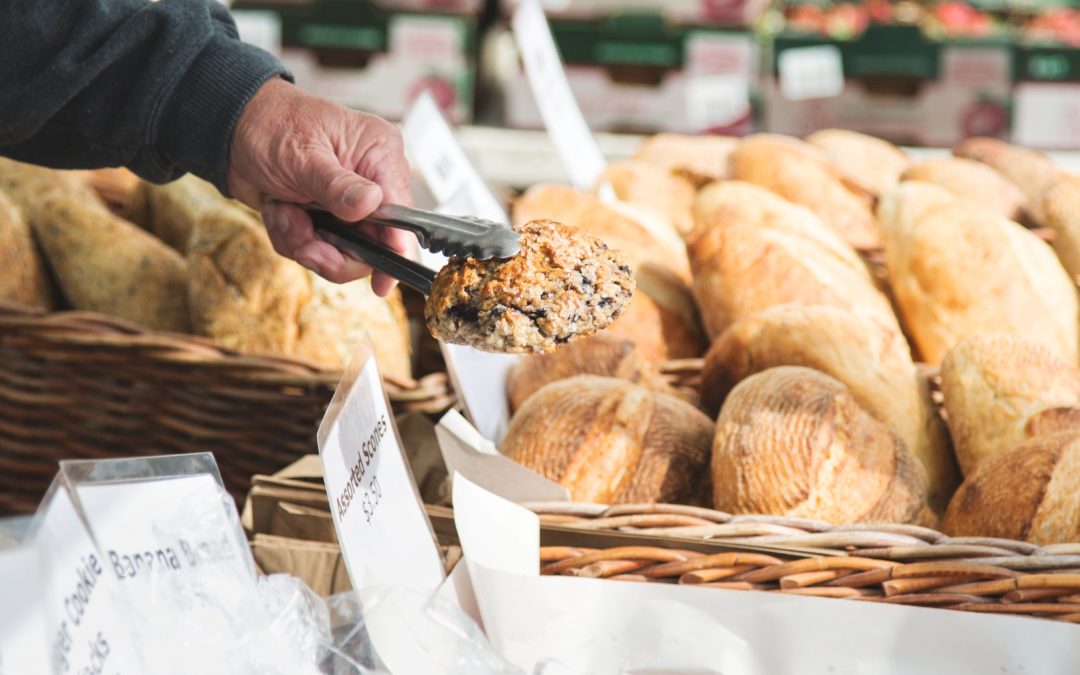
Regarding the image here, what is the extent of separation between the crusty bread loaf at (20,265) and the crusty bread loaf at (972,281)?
1.34 metres

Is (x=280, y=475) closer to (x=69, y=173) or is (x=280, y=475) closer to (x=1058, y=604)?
(x=1058, y=604)

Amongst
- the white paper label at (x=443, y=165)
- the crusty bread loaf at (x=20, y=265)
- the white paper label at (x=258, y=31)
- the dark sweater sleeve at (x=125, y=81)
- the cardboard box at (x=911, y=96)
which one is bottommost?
the cardboard box at (x=911, y=96)

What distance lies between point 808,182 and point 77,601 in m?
1.79

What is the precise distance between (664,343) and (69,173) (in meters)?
1.05

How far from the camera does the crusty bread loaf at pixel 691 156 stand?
7.91ft

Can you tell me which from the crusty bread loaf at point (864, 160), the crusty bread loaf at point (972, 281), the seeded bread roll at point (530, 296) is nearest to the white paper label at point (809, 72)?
the crusty bread loaf at point (864, 160)

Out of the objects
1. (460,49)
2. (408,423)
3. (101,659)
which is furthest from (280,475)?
(460,49)

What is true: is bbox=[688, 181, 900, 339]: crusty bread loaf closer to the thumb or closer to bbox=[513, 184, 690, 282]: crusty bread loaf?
bbox=[513, 184, 690, 282]: crusty bread loaf

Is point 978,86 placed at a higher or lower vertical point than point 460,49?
lower

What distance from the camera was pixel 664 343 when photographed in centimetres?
181

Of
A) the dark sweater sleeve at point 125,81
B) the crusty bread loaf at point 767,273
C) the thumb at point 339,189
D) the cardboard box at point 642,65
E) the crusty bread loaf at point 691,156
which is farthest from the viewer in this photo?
the cardboard box at point 642,65

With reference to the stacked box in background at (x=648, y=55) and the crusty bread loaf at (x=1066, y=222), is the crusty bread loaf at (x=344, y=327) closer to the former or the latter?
the crusty bread loaf at (x=1066, y=222)

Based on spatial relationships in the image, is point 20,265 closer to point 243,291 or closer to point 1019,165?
point 243,291

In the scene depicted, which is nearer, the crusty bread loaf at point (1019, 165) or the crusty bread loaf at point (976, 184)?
the crusty bread loaf at point (976, 184)
